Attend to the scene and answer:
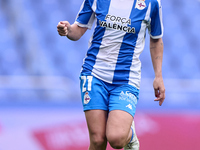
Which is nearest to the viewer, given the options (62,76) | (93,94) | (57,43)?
(93,94)

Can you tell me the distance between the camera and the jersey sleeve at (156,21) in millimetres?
2415

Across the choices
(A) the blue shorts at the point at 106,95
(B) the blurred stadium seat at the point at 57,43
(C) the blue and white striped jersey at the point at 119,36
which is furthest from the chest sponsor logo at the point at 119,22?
(B) the blurred stadium seat at the point at 57,43

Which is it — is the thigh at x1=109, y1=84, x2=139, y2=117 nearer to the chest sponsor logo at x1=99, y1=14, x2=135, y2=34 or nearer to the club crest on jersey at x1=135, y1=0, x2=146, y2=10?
the chest sponsor logo at x1=99, y1=14, x2=135, y2=34

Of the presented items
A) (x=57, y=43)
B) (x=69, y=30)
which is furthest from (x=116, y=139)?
(x=57, y=43)

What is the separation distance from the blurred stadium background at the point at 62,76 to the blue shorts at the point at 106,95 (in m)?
0.93

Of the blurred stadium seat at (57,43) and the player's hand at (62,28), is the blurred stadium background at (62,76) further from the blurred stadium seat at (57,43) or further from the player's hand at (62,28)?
the player's hand at (62,28)

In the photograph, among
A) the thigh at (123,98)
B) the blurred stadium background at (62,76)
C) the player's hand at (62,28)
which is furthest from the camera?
the blurred stadium background at (62,76)

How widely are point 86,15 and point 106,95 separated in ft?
1.85

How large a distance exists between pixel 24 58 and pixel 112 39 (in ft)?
11.7

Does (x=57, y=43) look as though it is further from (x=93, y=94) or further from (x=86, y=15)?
(x=93, y=94)

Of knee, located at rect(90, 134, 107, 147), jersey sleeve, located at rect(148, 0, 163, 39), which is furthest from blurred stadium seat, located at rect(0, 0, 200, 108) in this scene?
knee, located at rect(90, 134, 107, 147)

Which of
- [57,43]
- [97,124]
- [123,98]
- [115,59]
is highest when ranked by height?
[115,59]

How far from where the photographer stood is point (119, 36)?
2404 millimetres

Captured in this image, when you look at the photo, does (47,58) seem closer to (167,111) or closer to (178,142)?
(167,111)
